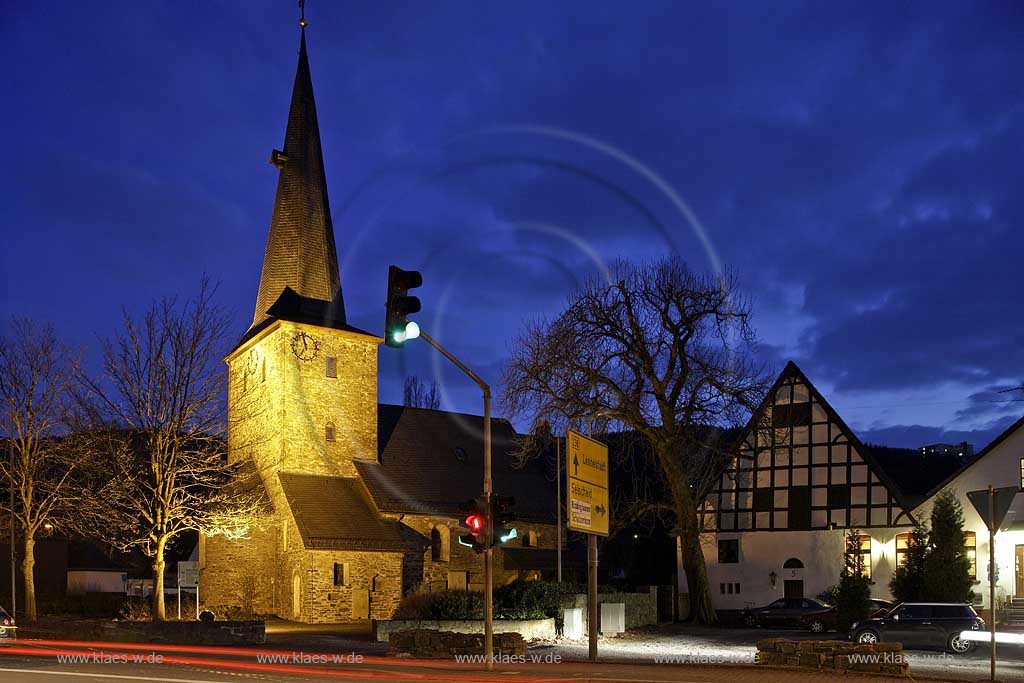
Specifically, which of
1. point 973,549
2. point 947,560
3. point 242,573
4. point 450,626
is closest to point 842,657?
point 450,626

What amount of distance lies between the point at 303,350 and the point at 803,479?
22456 millimetres

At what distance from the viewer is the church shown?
147 feet

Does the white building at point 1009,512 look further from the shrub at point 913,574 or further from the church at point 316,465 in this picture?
the church at point 316,465

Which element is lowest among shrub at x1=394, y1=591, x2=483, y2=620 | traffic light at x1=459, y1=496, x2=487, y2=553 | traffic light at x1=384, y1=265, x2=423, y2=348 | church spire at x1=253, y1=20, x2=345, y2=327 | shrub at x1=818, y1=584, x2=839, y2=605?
shrub at x1=818, y1=584, x2=839, y2=605

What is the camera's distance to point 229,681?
1681 cm

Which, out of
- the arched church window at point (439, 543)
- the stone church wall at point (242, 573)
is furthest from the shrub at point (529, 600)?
the arched church window at point (439, 543)

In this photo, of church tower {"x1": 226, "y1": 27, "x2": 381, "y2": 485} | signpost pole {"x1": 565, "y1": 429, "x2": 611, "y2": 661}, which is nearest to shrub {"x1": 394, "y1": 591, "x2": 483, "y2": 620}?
signpost pole {"x1": 565, "y1": 429, "x2": 611, "y2": 661}

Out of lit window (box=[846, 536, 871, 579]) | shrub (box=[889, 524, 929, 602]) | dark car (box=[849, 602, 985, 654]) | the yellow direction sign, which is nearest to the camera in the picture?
the yellow direction sign

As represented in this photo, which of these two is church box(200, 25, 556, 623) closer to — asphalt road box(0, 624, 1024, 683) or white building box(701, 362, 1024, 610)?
white building box(701, 362, 1024, 610)

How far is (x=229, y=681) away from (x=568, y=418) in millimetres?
21876

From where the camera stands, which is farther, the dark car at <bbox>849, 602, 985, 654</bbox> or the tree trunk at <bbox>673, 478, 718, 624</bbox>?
the tree trunk at <bbox>673, 478, 718, 624</bbox>

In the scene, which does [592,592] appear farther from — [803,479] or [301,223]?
[301,223]

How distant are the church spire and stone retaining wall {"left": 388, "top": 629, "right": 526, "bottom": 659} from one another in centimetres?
2726

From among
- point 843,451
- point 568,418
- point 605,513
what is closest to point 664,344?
point 568,418
